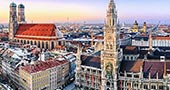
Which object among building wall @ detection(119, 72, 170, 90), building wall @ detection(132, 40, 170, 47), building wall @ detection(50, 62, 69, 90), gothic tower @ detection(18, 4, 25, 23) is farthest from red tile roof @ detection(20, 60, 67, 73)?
gothic tower @ detection(18, 4, 25, 23)

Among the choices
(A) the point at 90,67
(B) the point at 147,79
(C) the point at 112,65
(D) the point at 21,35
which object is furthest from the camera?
(D) the point at 21,35

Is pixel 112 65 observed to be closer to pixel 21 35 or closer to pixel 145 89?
pixel 145 89

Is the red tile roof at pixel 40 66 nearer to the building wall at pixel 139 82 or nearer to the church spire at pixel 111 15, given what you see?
the building wall at pixel 139 82

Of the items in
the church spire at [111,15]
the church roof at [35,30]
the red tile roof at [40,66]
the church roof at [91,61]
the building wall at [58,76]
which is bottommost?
the building wall at [58,76]

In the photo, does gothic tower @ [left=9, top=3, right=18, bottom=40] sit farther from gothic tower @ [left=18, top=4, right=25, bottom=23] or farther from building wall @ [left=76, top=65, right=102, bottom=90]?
building wall @ [left=76, top=65, right=102, bottom=90]

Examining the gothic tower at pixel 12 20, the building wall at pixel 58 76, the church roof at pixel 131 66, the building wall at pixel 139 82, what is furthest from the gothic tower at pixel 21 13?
the building wall at pixel 139 82

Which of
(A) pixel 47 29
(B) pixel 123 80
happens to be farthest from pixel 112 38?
(A) pixel 47 29
